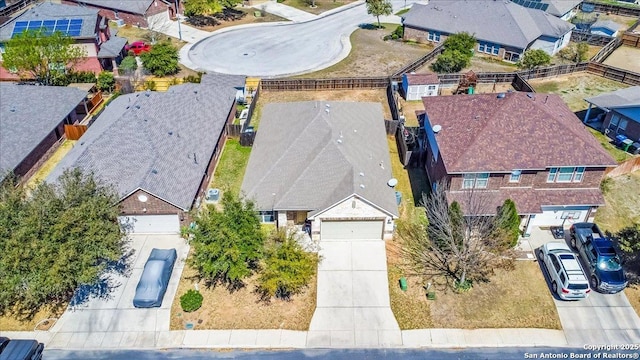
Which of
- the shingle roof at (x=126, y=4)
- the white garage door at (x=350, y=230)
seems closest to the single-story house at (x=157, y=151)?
the white garage door at (x=350, y=230)

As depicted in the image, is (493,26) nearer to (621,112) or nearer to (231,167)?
(621,112)

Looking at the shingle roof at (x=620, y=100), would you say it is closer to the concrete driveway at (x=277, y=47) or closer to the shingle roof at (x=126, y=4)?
the concrete driveway at (x=277, y=47)

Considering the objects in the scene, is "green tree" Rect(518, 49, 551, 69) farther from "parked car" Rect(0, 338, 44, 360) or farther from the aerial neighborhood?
"parked car" Rect(0, 338, 44, 360)

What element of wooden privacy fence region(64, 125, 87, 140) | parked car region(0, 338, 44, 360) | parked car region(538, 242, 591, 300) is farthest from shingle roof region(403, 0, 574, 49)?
parked car region(0, 338, 44, 360)

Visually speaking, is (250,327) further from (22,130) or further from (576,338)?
(22,130)

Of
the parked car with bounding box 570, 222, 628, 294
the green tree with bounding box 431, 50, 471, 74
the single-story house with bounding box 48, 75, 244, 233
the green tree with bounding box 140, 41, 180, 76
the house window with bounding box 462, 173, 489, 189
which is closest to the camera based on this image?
the parked car with bounding box 570, 222, 628, 294

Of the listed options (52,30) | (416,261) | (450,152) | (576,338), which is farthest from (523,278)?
(52,30)
